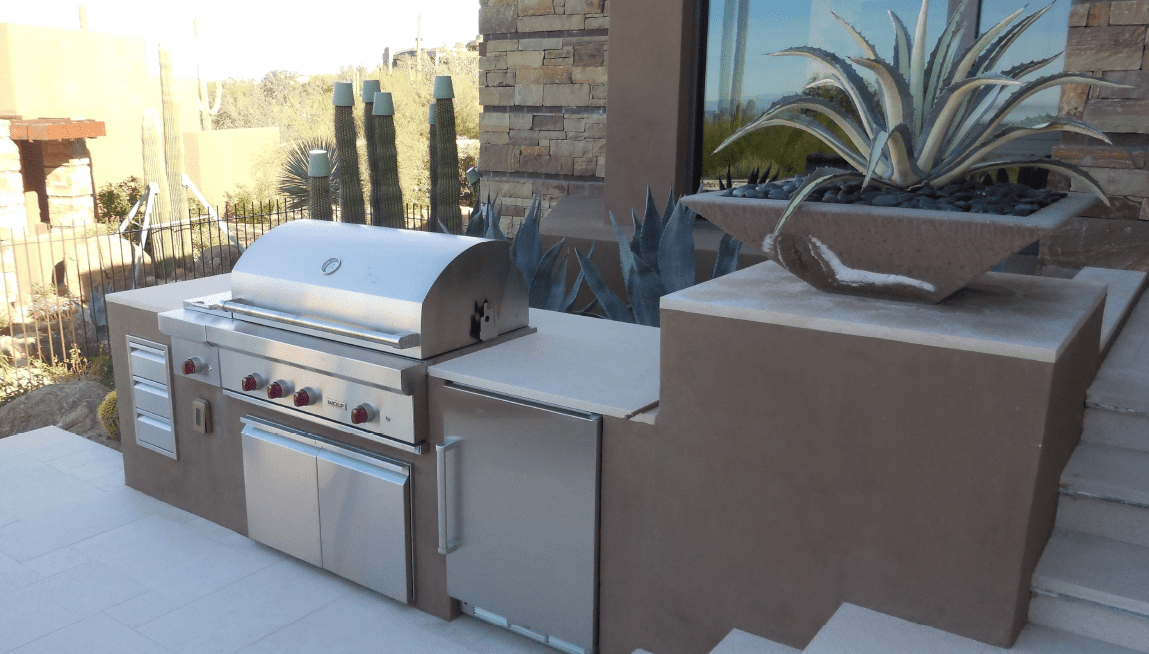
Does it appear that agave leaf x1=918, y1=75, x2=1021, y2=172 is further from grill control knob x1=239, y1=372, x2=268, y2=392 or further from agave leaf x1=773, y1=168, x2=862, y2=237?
grill control knob x1=239, y1=372, x2=268, y2=392

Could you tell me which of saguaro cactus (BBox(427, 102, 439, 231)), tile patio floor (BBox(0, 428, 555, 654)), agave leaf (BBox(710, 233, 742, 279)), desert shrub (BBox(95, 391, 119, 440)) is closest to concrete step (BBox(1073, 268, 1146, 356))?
agave leaf (BBox(710, 233, 742, 279))

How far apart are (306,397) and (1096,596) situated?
2450mm

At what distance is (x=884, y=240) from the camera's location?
210 cm

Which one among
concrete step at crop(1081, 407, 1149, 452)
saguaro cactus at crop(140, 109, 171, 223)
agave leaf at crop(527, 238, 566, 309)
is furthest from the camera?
saguaro cactus at crop(140, 109, 171, 223)

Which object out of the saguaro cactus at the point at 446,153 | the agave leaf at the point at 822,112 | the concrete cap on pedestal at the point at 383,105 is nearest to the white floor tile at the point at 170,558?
the agave leaf at the point at 822,112

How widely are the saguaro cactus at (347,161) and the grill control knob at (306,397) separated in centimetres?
517

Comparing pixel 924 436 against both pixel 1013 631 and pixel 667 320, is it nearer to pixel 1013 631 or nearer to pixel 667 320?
pixel 1013 631

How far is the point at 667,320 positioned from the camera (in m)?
2.36

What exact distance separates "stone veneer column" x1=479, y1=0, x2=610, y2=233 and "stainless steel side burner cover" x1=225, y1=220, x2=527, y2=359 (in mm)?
3199

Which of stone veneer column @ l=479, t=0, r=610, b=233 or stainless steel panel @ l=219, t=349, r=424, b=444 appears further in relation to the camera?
stone veneer column @ l=479, t=0, r=610, b=233

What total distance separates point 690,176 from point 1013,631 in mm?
3769

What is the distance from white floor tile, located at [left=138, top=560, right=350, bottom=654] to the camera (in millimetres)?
2939

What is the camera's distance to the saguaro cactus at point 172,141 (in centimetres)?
1545

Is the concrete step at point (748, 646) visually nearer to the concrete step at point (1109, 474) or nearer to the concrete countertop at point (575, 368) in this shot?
the concrete countertop at point (575, 368)
